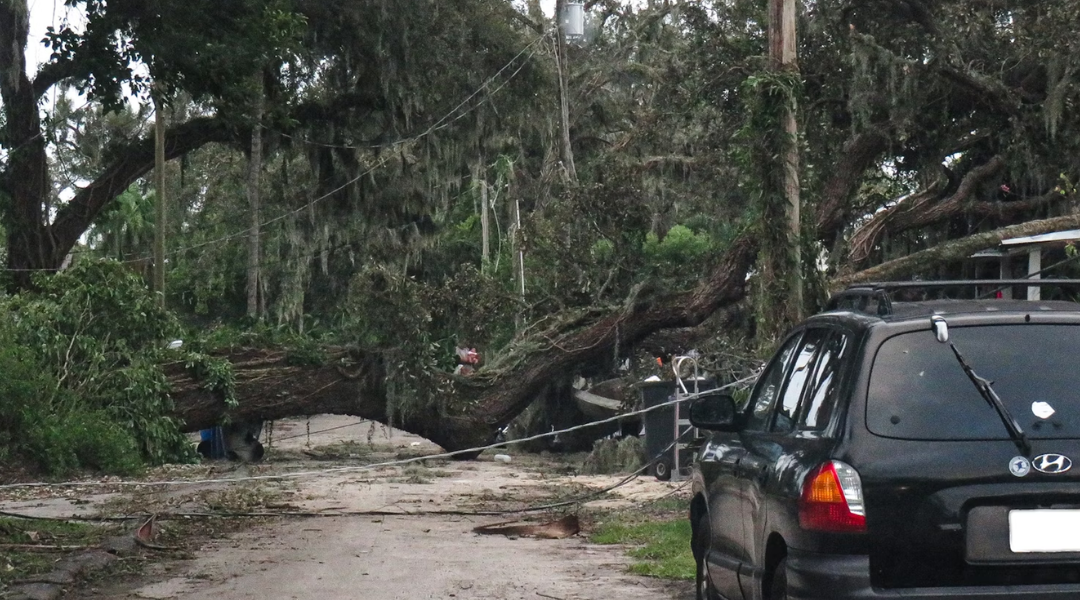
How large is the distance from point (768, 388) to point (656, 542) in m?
4.97

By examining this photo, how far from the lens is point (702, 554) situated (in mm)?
7051

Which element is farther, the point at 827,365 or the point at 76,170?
the point at 76,170

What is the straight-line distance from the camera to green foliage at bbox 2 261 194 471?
698 inches

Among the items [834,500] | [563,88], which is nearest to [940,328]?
[834,500]

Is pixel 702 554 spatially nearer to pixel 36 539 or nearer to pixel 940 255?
pixel 36 539

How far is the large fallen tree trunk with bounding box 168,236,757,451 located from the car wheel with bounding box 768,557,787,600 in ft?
45.5

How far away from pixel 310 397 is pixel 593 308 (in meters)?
4.64

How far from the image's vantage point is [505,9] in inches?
1083

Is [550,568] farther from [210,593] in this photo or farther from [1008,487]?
[1008,487]

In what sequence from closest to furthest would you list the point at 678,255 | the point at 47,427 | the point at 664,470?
the point at 664,470
the point at 47,427
the point at 678,255

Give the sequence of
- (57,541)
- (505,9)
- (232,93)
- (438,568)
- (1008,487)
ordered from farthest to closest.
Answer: (505,9) → (232,93) → (57,541) → (438,568) → (1008,487)

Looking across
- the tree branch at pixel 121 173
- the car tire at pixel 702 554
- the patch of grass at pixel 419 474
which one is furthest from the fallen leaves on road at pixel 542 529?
the tree branch at pixel 121 173

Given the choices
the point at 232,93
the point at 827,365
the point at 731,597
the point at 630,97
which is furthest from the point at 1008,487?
the point at 630,97

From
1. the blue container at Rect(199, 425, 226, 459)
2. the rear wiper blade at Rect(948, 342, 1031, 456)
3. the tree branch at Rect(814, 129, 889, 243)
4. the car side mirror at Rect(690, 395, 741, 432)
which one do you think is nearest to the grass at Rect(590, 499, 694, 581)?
the car side mirror at Rect(690, 395, 741, 432)
